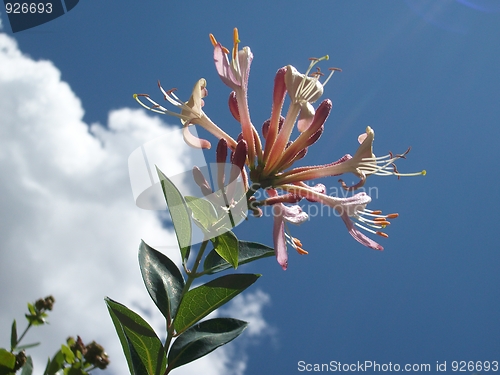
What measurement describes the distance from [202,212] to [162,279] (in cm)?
28

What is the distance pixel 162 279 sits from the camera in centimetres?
132

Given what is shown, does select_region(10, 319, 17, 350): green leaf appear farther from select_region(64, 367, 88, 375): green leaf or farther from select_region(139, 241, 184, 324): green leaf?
select_region(64, 367, 88, 375): green leaf

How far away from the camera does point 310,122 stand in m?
1.45

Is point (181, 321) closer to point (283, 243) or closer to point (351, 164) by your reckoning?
point (283, 243)

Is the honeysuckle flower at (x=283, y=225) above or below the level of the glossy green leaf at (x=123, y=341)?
above

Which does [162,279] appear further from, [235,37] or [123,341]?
[235,37]

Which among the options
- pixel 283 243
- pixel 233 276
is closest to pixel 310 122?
pixel 283 243

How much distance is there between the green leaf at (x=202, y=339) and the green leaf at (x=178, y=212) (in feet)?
0.81

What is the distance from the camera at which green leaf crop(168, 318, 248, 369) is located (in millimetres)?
1222

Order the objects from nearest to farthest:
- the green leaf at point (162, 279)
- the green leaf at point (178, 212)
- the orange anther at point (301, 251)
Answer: the green leaf at point (178, 212) < the green leaf at point (162, 279) < the orange anther at point (301, 251)

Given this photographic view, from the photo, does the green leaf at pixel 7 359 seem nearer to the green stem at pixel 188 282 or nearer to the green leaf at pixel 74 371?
the green leaf at pixel 74 371

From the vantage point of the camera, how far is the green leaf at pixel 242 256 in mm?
1343

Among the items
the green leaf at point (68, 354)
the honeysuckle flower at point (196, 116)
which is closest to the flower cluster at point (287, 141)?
the honeysuckle flower at point (196, 116)

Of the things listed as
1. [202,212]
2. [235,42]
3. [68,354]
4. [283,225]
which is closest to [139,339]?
[68,354]
